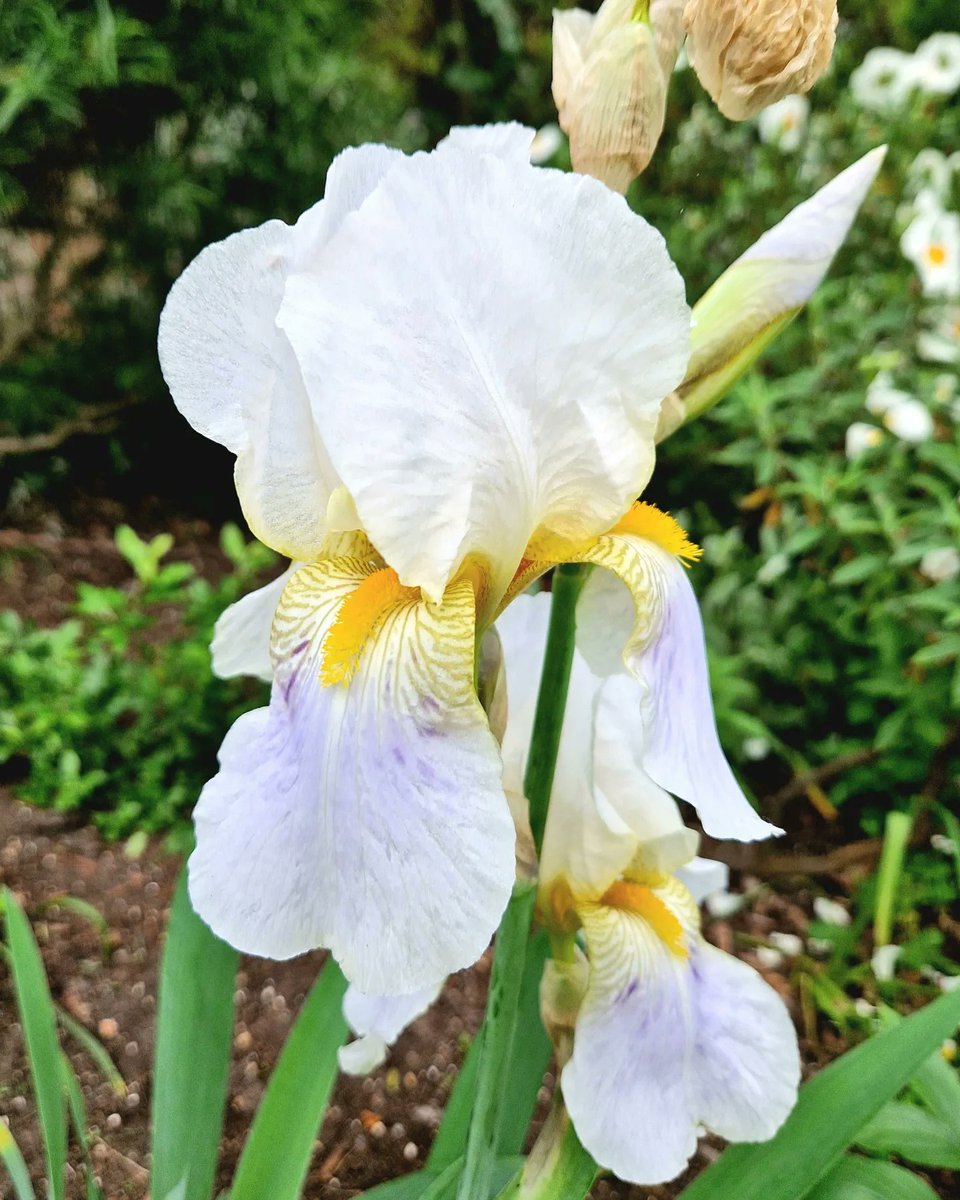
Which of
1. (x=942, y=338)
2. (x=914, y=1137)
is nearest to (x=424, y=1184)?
(x=914, y=1137)

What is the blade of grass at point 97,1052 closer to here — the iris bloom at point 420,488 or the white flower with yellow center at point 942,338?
the iris bloom at point 420,488

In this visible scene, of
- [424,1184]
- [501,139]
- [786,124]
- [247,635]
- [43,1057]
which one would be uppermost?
[786,124]

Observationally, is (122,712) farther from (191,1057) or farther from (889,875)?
(889,875)

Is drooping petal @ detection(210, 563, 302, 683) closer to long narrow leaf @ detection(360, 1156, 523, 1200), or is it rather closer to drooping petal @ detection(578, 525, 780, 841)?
drooping petal @ detection(578, 525, 780, 841)

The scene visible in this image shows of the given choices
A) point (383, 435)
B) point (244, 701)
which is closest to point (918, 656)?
point (244, 701)

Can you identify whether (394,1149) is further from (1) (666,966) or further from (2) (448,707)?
(2) (448,707)

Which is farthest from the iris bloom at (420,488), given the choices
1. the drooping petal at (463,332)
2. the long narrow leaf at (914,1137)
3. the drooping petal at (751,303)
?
the long narrow leaf at (914,1137)
